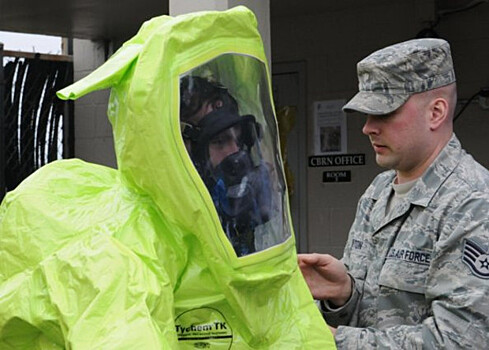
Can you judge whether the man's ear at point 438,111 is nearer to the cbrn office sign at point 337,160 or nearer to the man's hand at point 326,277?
the man's hand at point 326,277

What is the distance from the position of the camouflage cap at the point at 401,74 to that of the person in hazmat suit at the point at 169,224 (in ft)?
2.04

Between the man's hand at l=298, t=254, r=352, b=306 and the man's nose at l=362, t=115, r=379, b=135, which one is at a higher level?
the man's nose at l=362, t=115, r=379, b=135

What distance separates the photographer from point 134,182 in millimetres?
1999

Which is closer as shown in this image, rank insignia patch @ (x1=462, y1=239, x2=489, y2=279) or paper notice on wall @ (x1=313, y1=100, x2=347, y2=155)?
rank insignia patch @ (x1=462, y1=239, x2=489, y2=279)

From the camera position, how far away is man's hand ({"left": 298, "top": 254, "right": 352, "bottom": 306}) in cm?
273

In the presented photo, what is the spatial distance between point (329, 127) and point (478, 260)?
14.8 ft

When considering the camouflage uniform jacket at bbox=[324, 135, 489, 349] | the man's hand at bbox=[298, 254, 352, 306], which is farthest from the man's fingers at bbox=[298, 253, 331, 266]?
the camouflage uniform jacket at bbox=[324, 135, 489, 349]

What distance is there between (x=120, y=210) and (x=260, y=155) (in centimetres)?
36

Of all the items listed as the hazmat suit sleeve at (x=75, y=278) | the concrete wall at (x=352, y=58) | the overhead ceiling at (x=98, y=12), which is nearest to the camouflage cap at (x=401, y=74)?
the hazmat suit sleeve at (x=75, y=278)

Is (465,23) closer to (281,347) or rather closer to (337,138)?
(337,138)

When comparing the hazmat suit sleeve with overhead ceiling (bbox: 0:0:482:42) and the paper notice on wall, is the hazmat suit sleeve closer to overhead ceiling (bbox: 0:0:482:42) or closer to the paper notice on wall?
overhead ceiling (bbox: 0:0:482:42)

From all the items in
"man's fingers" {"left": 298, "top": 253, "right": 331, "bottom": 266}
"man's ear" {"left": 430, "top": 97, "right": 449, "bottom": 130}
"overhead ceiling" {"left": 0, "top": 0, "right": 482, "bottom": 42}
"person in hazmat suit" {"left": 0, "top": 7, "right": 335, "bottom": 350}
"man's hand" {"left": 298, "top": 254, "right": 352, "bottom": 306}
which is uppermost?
"overhead ceiling" {"left": 0, "top": 0, "right": 482, "bottom": 42}

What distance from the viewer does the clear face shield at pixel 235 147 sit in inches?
77.7

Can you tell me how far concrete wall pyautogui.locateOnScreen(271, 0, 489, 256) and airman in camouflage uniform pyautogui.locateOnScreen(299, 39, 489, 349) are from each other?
3587mm
